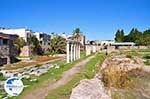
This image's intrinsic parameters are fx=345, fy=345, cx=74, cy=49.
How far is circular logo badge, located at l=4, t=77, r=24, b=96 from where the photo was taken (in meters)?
15.3

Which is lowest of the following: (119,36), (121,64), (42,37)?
(121,64)

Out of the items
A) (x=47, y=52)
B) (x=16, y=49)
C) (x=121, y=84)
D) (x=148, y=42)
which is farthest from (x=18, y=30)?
(x=121, y=84)

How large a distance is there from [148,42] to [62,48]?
35.0m

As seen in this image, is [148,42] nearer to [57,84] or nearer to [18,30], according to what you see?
[18,30]

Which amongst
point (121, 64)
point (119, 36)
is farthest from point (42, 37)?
point (119, 36)

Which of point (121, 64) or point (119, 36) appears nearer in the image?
point (121, 64)

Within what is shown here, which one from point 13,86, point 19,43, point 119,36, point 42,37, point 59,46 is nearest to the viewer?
point 13,86

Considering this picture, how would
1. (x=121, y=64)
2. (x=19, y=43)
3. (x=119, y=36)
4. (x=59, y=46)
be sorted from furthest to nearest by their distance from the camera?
(x=119, y=36) → (x=59, y=46) → (x=19, y=43) → (x=121, y=64)

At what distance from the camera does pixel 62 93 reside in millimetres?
16797

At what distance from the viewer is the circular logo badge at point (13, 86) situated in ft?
50.3

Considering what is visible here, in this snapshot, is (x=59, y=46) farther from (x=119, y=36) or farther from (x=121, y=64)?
(x=119, y=36)

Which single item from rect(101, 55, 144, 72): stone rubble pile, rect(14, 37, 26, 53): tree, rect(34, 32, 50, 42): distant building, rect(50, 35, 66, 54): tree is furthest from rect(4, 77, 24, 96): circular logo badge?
rect(34, 32, 50, 42): distant building

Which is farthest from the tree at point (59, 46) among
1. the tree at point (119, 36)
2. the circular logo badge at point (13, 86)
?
the circular logo badge at point (13, 86)

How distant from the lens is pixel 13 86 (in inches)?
612
